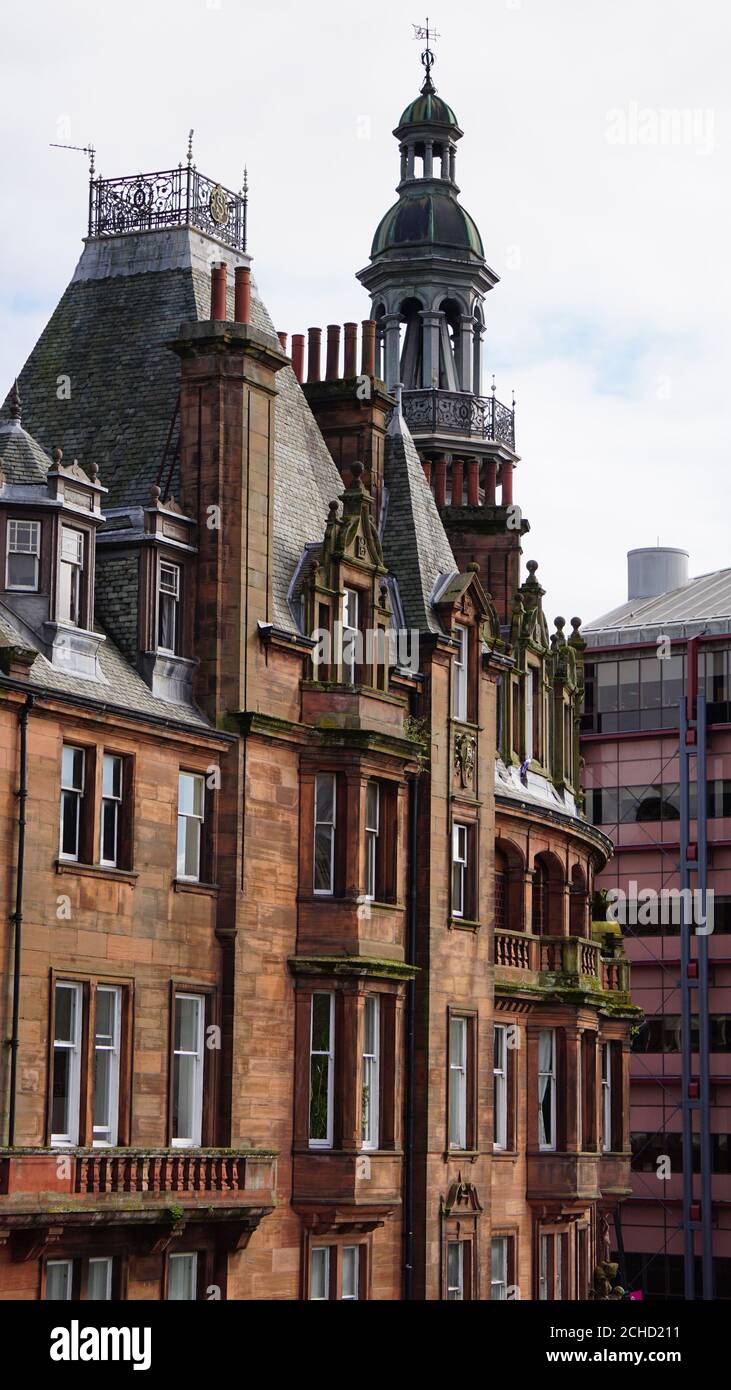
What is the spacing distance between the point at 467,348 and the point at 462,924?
3995 centimetres

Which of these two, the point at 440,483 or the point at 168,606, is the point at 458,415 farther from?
the point at 168,606

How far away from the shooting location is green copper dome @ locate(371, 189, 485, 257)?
91.8 metres

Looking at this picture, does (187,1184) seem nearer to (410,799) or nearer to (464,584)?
(410,799)

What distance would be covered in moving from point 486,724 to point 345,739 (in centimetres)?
829

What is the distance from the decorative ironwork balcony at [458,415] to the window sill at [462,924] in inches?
1417

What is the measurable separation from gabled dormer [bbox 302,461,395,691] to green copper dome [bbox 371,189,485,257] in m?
38.7

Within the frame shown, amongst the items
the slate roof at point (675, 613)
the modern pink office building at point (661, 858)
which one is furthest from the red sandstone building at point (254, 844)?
the slate roof at point (675, 613)

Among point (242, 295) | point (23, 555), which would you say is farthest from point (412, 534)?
point (23, 555)

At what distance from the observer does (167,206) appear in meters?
55.8

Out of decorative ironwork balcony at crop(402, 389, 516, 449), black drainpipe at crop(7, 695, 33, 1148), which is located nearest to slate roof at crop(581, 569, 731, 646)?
decorative ironwork balcony at crop(402, 389, 516, 449)

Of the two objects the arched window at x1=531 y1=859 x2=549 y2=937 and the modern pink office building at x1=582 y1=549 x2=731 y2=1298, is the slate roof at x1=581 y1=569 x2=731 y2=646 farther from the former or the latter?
the arched window at x1=531 y1=859 x2=549 y2=937

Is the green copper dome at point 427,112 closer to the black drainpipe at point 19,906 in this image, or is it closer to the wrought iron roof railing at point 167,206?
the wrought iron roof railing at point 167,206
